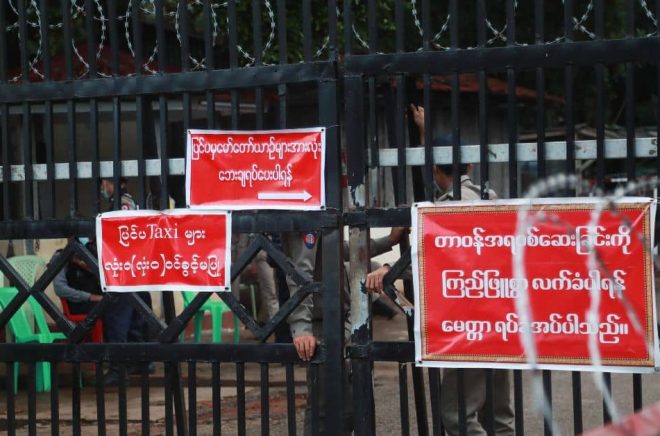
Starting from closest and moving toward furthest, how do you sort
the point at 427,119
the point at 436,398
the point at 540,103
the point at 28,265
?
the point at 540,103 < the point at 427,119 < the point at 436,398 < the point at 28,265

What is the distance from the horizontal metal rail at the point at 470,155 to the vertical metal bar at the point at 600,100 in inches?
1.8

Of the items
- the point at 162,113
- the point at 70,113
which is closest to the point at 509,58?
the point at 162,113

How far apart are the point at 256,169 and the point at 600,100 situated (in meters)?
1.70

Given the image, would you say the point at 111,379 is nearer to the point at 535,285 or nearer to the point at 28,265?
the point at 28,265

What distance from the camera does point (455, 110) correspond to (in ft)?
16.7

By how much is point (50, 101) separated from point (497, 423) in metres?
3.00

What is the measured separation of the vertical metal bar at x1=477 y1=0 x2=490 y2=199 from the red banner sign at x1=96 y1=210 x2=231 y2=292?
130cm

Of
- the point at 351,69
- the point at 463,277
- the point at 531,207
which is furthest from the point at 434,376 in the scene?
the point at 351,69

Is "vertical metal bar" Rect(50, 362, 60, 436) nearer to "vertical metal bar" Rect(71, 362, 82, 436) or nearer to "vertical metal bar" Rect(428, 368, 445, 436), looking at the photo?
"vertical metal bar" Rect(71, 362, 82, 436)

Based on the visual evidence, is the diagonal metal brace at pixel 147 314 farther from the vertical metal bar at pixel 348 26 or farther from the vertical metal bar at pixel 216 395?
the vertical metal bar at pixel 348 26

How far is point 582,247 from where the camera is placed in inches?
189

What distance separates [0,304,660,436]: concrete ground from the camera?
8227mm

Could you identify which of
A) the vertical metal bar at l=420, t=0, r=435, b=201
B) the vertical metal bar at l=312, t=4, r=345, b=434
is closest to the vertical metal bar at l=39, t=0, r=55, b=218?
the vertical metal bar at l=312, t=4, r=345, b=434

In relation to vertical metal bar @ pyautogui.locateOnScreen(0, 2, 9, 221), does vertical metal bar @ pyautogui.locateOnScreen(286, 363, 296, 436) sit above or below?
below
